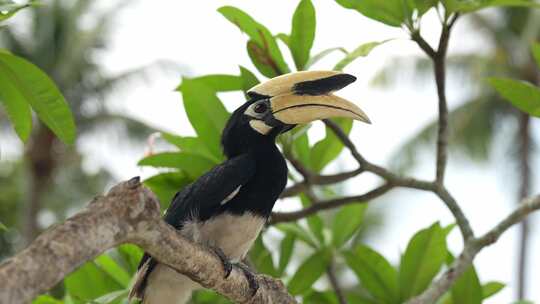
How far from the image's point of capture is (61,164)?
22625mm

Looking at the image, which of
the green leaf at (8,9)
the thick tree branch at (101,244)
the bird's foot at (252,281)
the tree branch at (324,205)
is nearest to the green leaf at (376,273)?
the tree branch at (324,205)

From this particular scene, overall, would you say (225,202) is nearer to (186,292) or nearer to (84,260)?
(186,292)

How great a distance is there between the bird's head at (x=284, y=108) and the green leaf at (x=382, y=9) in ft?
1.32

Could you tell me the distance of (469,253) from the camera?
349 centimetres

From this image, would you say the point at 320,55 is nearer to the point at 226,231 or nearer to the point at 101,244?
the point at 226,231

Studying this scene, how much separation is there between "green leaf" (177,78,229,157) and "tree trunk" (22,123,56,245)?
17720 mm

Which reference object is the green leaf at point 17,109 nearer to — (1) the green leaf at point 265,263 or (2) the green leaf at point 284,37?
(2) the green leaf at point 284,37

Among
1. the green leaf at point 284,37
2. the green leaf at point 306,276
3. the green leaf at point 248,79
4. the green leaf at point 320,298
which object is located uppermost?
the green leaf at point 284,37

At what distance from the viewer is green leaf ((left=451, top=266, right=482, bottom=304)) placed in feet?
12.2

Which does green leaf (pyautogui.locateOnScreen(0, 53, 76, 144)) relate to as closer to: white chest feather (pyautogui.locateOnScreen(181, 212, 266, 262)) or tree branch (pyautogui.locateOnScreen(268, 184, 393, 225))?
white chest feather (pyautogui.locateOnScreen(181, 212, 266, 262))

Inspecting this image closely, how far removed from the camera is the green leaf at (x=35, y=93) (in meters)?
2.83

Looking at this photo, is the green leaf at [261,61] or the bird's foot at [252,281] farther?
the green leaf at [261,61]

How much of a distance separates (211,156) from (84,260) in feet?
6.05

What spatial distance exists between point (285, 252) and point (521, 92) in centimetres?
121
